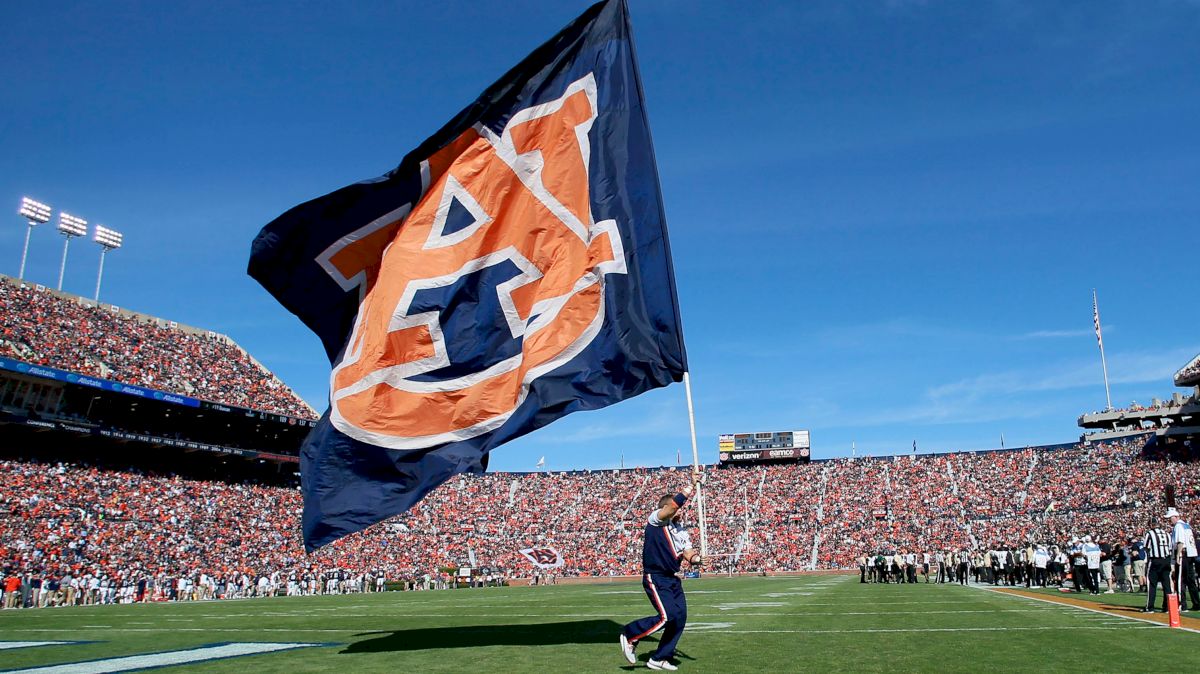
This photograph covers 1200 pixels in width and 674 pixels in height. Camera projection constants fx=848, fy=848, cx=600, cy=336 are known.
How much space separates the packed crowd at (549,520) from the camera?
37500 mm

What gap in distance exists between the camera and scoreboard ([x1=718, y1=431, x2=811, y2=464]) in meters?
78.9

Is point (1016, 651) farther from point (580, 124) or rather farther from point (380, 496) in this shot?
point (580, 124)

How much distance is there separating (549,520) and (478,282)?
6249 centimetres

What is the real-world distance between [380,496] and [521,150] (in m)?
4.30

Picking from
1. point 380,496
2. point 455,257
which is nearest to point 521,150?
point 455,257

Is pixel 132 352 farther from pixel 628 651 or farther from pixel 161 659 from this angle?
pixel 628 651

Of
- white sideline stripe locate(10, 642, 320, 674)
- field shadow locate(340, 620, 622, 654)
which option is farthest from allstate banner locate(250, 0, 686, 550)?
field shadow locate(340, 620, 622, 654)

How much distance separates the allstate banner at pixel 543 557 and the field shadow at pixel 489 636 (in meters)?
50.5

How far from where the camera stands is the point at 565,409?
29.7 ft

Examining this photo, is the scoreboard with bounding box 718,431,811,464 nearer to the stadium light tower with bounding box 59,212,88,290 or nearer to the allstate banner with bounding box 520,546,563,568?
the allstate banner with bounding box 520,546,563,568

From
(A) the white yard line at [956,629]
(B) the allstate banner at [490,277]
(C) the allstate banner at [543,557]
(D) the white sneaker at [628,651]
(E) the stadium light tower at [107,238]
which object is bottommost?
(C) the allstate banner at [543,557]

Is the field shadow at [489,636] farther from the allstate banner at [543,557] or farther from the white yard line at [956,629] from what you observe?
the allstate banner at [543,557]

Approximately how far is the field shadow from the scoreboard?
6715 centimetres

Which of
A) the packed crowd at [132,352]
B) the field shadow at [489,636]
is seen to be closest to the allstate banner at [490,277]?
the field shadow at [489,636]
